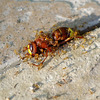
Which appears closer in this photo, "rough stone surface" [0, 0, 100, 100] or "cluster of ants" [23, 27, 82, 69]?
"rough stone surface" [0, 0, 100, 100]

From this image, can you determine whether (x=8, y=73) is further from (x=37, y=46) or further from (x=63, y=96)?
(x=63, y=96)

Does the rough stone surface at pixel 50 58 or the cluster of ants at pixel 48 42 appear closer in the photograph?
the rough stone surface at pixel 50 58

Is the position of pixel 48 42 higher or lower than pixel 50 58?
higher

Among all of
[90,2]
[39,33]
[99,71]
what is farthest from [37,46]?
[90,2]
